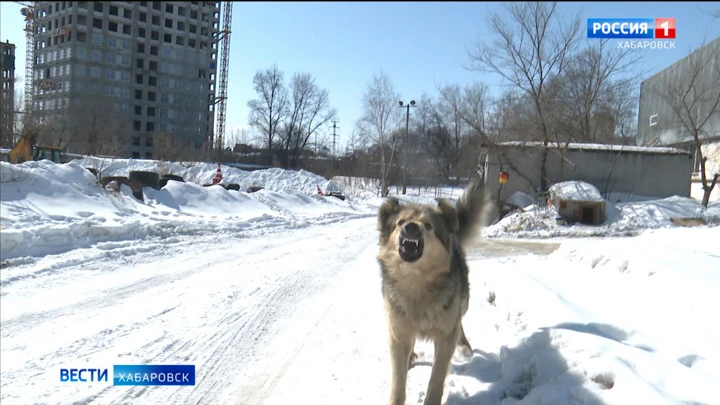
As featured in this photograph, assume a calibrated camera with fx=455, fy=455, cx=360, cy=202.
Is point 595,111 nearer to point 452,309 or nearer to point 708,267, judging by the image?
point 708,267

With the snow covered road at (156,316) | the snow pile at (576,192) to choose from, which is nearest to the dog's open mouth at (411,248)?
the snow covered road at (156,316)

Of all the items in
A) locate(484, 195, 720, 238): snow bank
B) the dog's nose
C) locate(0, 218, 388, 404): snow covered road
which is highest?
the dog's nose

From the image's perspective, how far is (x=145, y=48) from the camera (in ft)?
225

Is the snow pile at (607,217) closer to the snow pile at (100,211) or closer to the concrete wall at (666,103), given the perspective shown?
the concrete wall at (666,103)

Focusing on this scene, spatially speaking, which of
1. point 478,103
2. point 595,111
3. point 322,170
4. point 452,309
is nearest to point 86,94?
point 322,170

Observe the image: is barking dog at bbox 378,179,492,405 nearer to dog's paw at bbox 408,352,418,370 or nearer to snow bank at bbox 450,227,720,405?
snow bank at bbox 450,227,720,405

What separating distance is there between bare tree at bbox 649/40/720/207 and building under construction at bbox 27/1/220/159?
42602mm

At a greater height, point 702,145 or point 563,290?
point 702,145

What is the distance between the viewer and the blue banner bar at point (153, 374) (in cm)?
417

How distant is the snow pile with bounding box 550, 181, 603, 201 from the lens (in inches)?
688

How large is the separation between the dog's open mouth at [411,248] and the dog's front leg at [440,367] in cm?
73

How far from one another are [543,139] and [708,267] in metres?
17.1

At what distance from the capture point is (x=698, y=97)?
15766 millimetres

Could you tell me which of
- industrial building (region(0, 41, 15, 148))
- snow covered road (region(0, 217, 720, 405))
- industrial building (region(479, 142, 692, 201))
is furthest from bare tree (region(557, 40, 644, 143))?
industrial building (region(0, 41, 15, 148))
